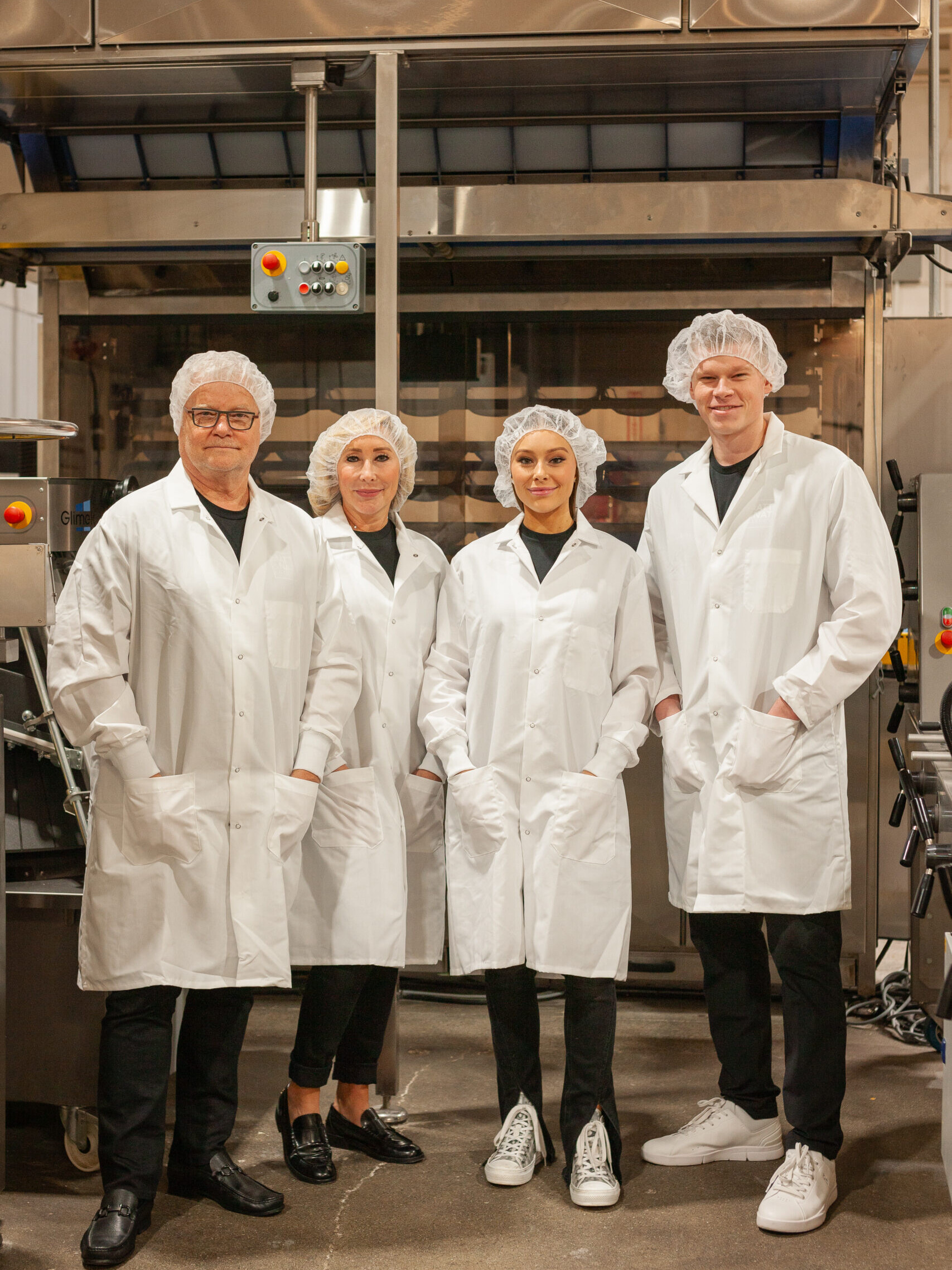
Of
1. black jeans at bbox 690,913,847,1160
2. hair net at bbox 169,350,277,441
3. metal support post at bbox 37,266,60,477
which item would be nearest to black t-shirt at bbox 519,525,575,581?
hair net at bbox 169,350,277,441

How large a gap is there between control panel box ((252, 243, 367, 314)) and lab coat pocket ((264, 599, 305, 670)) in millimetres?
882

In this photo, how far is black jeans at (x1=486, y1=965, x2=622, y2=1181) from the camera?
2068 mm

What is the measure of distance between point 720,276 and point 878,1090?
2184 mm

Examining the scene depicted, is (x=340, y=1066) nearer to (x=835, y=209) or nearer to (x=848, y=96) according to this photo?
(x=835, y=209)

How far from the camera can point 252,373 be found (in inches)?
81.5

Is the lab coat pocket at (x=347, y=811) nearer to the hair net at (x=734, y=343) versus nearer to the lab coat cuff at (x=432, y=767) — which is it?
the lab coat cuff at (x=432, y=767)

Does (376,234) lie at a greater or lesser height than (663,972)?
greater

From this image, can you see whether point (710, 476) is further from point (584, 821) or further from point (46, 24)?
point (46, 24)

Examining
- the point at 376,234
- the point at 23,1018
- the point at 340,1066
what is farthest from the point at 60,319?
the point at 340,1066

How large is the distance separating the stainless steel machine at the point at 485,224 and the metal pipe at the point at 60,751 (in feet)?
3.11

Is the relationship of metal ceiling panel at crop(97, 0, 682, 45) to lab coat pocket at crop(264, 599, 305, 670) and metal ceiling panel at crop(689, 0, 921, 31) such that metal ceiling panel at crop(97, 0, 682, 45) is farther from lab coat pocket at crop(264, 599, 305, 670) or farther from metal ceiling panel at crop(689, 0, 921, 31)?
lab coat pocket at crop(264, 599, 305, 670)

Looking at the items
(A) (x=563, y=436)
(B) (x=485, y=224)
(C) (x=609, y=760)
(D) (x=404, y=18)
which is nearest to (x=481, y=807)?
(C) (x=609, y=760)

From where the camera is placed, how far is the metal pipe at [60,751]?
227 cm

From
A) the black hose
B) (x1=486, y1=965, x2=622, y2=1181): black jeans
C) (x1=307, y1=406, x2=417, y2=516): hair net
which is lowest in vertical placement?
(x1=486, y1=965, x2=622, y2=1181): black jeans
